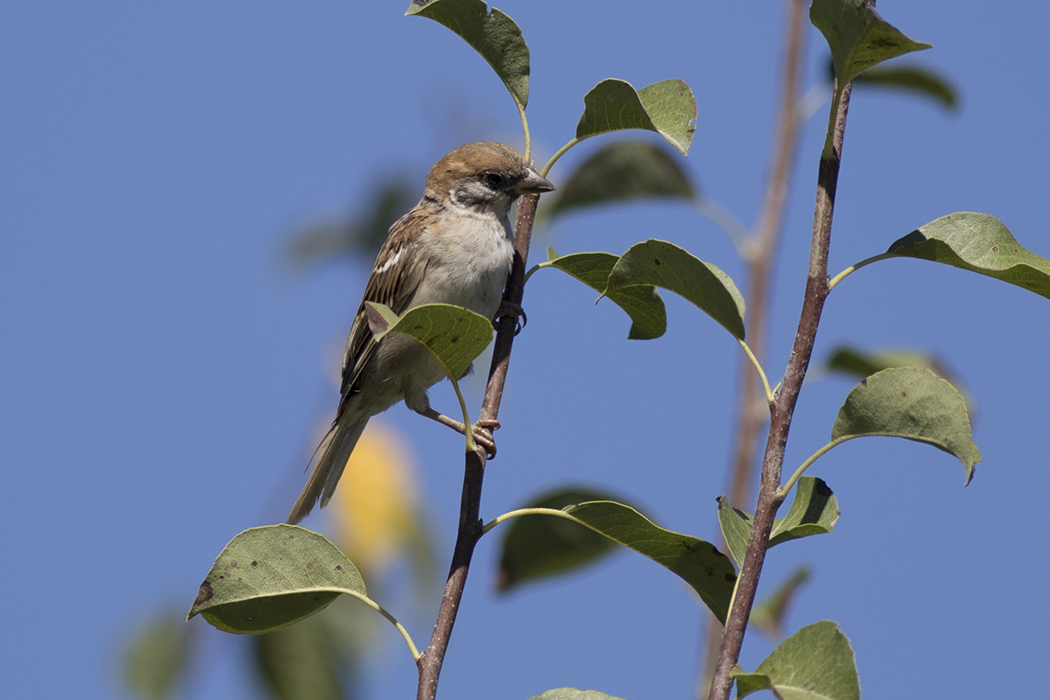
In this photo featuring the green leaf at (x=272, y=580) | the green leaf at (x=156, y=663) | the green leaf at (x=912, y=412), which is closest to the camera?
the green leaf at (x=912, y=412)

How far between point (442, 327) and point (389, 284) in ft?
9.08

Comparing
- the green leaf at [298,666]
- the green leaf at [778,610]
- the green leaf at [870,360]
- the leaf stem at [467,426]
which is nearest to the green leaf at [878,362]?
the green leaf at [870,360]

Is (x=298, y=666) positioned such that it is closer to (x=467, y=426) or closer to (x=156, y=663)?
(x=156, y=663)

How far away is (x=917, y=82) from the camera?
3.97 metres

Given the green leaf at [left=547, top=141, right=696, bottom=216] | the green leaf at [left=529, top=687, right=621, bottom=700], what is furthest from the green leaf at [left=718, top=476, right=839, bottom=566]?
the green leaf at [left=547, top=141, right=696, bottom=216]

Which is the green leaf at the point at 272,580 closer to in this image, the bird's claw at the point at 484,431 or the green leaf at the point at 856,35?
the bird's claw at the point at 484,431

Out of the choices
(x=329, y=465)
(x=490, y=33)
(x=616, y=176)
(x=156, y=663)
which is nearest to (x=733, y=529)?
(x=490, y=33)

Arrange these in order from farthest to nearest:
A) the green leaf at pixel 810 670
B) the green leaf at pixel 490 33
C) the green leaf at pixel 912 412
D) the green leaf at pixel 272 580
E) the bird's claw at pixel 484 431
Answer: the green leaf at pixel 490 33
the bird's claw at pixel 484 431
the green leaf at pixel 272 580
the green leaf at pixel 912 412
the green leaf at pixel 810 670

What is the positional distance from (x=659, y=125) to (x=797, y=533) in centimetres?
101

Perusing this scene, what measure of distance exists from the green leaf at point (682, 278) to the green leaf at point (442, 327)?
1.07 ft

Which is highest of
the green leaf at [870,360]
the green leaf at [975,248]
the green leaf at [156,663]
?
the green leaf at [975,248]

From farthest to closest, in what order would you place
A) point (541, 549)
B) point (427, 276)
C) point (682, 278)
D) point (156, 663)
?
point (427, 276) < point (156, 663) < point (541, 549) < point (682, 278)

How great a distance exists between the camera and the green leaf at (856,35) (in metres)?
1.88

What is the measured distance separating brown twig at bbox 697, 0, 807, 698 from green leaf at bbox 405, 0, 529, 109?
1352 millimetres
